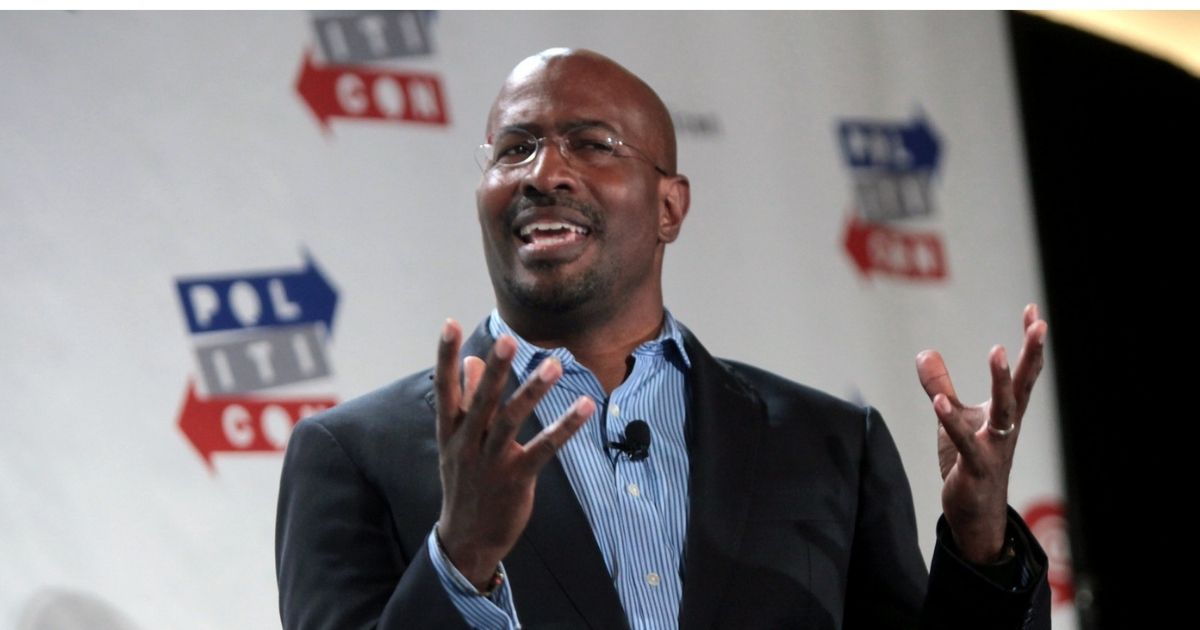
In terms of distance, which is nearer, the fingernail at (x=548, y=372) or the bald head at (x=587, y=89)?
the fingernail at (x=548, y=372)

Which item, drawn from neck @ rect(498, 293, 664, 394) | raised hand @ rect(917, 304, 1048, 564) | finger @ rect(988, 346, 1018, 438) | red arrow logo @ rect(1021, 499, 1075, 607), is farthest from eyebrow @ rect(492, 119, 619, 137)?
red arrow logo @ rect(1021, 499, 1075, 607)

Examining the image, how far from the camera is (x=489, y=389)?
4.81ft

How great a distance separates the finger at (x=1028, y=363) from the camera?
165 centimetres

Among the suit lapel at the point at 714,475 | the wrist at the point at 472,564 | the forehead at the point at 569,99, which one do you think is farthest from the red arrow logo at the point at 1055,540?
the wrist at the point at 472,564

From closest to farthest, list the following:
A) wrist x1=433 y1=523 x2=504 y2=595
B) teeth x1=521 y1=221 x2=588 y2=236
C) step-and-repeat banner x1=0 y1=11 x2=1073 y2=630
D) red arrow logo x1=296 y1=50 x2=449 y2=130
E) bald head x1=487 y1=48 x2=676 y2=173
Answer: wrist x1=433 y1=523 x2=504 y2=595 → teeth x1=521 y1=221 x2=588 y2=236 → bald head x1=487 y1=48 x2=676 y2=173 → step-and-repeat banner x1=0 y1=11 x2=1073 y2=630 → red arrow logo x1=296 y1=50 x2=449 y2=130

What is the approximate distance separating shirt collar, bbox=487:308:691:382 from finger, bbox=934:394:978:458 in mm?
479

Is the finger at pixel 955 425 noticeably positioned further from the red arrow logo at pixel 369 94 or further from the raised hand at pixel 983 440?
the red arrow logo at pixel 369 94

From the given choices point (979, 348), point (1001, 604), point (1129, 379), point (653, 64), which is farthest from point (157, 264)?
point (1129, 379)

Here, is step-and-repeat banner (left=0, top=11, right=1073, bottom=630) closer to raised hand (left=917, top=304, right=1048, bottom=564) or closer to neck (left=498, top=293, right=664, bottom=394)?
neck (left=498, top=293, right=664, bottom=394)

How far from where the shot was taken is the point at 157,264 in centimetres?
279

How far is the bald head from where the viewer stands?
2.12 metres

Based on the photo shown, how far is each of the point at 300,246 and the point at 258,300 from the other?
0.48 feet

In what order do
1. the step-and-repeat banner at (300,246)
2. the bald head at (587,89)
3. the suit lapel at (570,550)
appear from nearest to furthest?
the suit lapel at (570,550), the bald head at (587,89), the step-and-repeat banner at (300,246)

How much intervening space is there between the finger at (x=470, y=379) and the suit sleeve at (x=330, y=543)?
0.80 feet
